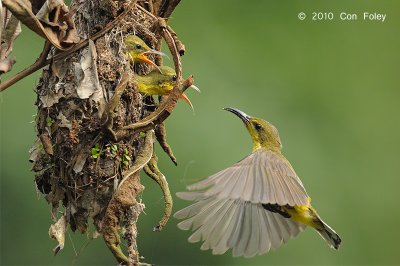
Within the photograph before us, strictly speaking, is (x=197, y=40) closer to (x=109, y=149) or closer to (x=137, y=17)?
(x=137, y=17)

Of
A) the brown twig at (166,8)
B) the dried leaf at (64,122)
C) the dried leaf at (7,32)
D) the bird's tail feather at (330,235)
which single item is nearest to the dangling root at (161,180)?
the dried leaf at (64,122)

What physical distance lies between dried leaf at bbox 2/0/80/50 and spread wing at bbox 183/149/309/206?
852 mm

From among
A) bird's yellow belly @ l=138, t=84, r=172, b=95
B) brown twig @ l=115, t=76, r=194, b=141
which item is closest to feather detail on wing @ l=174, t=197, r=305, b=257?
bird's yellow belly @ l=138, t=84, r=172, b=95

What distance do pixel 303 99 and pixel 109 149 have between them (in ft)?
12.0

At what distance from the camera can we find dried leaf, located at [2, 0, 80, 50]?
3.82 meters

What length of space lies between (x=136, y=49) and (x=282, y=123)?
295cm

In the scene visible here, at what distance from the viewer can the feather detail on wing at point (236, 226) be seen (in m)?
4.95

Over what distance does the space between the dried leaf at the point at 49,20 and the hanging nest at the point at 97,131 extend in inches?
4.9

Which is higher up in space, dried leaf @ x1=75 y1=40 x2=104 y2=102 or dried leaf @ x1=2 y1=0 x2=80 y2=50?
dried leaf @ x1=2 y1=0 x2=80 y2=50

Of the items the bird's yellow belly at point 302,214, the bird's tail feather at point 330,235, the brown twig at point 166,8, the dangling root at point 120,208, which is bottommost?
the bird's tail feather at point 330,235

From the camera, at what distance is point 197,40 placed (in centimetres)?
732

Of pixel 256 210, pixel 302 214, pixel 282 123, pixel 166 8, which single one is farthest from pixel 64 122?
pixel 282 123

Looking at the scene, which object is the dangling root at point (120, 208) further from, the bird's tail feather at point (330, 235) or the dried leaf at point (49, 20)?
the bird's tail feather at point (330, 235)

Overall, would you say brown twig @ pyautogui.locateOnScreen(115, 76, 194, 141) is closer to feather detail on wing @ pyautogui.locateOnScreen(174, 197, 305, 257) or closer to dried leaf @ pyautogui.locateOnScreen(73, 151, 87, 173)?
dried leaf @ pyautogui.locateOnScreen(73, 151, 87, 173)
